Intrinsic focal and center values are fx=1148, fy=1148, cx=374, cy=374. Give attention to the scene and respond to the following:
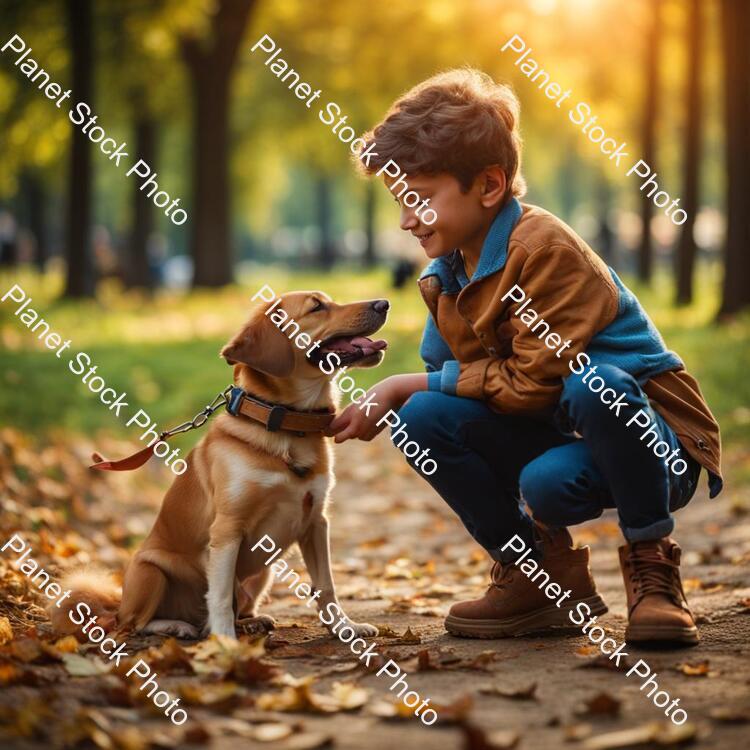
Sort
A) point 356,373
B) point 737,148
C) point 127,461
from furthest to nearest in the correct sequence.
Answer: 1. point 737,148
2. point 356,373
3. point 127,461

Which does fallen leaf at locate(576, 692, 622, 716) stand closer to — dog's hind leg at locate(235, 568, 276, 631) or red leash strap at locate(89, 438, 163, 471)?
dog's hind leg at locate(235, 568, 276, 631)

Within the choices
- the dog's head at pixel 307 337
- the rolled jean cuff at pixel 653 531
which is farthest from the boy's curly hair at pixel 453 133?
→ the rolled jean cuff at pixel 653 531

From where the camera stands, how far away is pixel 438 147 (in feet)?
14.0

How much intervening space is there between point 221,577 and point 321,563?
20.0 inches

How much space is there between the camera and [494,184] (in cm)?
434

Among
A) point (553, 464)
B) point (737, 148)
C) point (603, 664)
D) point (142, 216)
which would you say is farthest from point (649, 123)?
point (603, 664)

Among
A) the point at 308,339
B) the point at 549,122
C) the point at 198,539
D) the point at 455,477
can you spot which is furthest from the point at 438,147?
the point at 549,122

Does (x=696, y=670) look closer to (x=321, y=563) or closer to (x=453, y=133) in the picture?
(x=321, y=563)

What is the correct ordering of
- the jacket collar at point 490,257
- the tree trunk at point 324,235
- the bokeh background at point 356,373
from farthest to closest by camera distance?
the tree trunk at point 324,235, the jacket collar at point 490,257, the bokeh background at point 356,373

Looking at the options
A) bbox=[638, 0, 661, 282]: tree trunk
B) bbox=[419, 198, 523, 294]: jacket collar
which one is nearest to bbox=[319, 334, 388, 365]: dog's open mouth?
bbox=[419, 198, 523, 294]: jacket collar

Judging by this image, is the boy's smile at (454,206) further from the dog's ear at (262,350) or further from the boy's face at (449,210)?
the dog's ear at (262,350)

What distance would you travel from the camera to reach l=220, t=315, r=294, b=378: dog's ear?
4449 millimetres

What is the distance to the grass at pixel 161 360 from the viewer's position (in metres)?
10.6

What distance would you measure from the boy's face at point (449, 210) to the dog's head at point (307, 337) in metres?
0.49
